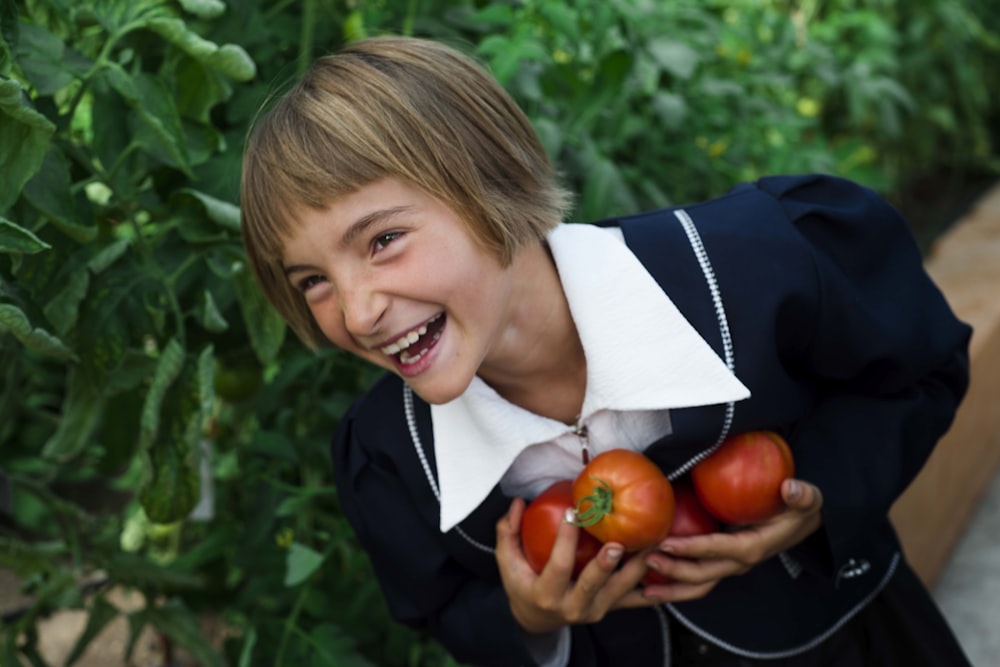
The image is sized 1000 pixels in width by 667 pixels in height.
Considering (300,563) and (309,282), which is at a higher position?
(309,282)

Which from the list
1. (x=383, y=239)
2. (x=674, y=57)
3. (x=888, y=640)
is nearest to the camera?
(x=383, y=239)

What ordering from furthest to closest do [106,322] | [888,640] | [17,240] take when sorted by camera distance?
[888,640]
[106,322]
[17,240]

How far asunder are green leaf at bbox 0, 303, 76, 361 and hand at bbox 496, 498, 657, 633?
476 mm

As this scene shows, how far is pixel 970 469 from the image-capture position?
2.40 metres

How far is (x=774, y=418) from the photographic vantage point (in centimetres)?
128

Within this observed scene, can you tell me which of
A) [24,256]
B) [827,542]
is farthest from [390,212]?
[827,542]

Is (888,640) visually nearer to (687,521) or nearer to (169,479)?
(687,521)

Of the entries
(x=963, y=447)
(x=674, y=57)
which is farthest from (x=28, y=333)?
(x=963, y=447)

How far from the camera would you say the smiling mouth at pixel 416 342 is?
114cm

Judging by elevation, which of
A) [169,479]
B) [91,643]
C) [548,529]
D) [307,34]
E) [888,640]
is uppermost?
[307,34]

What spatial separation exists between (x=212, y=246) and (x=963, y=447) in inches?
59.7

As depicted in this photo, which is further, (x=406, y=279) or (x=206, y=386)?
(x=206, y=386)

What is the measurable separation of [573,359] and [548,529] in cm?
20

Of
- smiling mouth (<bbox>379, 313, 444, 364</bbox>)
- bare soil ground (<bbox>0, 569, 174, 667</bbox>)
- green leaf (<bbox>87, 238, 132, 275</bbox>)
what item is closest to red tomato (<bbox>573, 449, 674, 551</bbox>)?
smiling mouth (<bbox>379, 313, 444, 364</bbox>)
